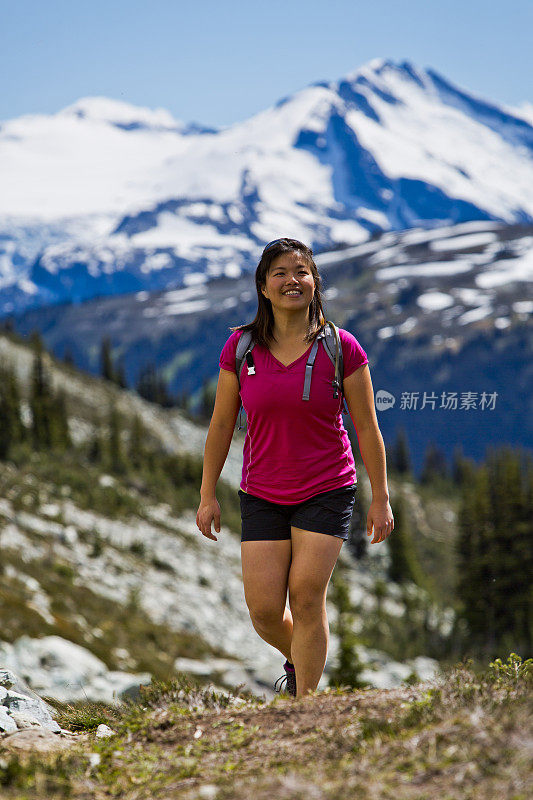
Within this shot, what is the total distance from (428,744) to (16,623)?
54.2 ft

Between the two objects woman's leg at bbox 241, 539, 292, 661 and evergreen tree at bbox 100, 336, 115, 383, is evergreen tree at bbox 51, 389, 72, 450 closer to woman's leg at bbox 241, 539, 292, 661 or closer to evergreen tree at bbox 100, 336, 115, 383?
evergreen tree at bbox 100, 336, 115, 383

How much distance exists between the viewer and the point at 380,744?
3643 millimetres

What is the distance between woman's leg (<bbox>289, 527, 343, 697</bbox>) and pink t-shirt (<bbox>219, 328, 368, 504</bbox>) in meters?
0.29

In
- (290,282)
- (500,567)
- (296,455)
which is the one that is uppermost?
(290,282)

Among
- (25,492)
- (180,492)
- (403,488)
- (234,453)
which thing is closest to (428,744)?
(25,492)

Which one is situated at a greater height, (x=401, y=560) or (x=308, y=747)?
(x=308, y=747)

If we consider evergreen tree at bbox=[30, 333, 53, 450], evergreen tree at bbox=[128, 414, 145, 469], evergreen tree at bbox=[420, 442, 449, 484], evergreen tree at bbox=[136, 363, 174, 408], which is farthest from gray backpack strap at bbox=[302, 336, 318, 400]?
evergreen tree at bbox=[420, 442, 449, 484]

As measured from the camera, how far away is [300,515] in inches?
199

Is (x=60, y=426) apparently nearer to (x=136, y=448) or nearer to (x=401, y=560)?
(x=136, y=448)

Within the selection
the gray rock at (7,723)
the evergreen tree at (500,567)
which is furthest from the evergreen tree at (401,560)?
the gray rock at (7,723)

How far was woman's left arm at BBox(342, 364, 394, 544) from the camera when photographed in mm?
5074

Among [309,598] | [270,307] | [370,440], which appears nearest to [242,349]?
[270,307]

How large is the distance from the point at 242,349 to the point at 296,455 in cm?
75

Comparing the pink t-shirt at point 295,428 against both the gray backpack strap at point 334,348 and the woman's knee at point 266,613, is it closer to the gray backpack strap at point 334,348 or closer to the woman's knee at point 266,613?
the gray backpack strap at point 334,348
